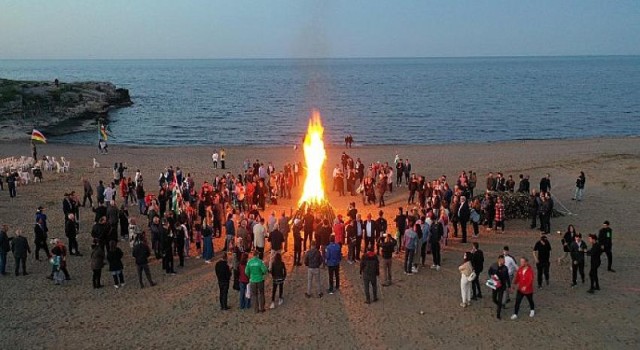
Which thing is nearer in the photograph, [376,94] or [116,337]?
[116,337]

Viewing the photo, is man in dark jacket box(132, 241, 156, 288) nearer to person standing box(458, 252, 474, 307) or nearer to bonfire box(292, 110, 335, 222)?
bonfire box(292, 110, 335, 222)

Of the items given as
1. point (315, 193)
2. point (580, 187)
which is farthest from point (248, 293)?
point (580, 187)

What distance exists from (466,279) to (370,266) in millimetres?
2101

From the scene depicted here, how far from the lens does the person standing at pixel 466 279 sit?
12.2 m

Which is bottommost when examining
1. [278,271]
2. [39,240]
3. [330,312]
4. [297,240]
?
[330,312]

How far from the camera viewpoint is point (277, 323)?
11.7 metres

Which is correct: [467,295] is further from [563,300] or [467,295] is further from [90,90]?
[90,90]

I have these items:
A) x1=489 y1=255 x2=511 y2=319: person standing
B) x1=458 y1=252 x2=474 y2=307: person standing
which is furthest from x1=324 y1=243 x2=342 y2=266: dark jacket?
x1=489 y1=255 x2=511 y2=319: person standing

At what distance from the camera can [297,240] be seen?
14.9 m

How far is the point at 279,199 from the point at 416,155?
1620 cm

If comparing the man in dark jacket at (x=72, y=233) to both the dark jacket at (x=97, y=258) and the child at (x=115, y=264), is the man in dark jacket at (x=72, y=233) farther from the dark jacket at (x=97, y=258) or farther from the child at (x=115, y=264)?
the child at (x=115, y=264)

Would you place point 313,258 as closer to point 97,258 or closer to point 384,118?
point 97,258

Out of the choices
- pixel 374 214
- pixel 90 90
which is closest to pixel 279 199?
pixel 374 214

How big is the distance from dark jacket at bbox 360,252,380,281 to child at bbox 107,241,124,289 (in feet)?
18.9
